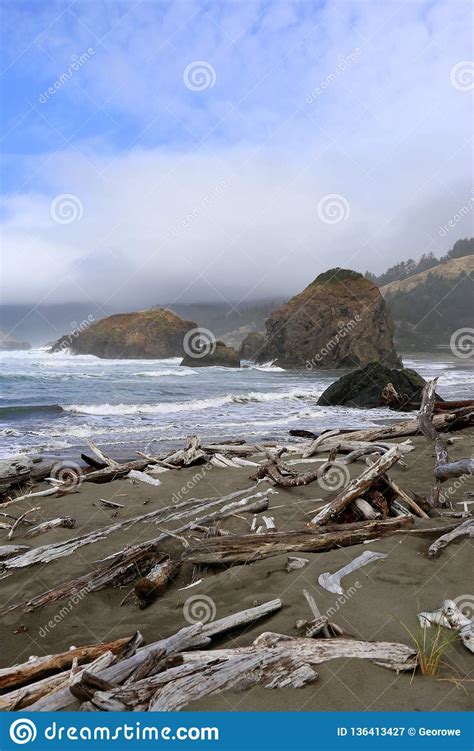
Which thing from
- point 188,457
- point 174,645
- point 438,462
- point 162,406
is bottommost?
point 162,406

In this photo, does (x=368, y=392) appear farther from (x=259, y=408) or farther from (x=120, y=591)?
(x=120, y=591)

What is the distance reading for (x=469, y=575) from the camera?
3721 mm

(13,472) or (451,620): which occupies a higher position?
(451,620)

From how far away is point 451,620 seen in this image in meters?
3.10

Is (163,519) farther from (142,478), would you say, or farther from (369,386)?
(369,386)

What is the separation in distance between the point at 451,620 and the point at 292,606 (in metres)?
1.04

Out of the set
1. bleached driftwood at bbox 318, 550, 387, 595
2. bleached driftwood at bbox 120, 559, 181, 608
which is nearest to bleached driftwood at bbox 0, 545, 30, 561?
bleached driftwood at bbox 120, 559, 181, 608

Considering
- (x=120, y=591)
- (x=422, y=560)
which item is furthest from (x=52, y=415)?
(x=422, y=560)

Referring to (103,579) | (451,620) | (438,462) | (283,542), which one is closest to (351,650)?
(451,620)

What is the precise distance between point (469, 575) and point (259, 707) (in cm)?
209

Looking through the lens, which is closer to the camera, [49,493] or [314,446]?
[49,493]

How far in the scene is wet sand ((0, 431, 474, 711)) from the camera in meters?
2.52

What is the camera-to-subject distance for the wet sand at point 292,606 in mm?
2516

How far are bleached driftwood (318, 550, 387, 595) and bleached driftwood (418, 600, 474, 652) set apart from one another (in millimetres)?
634
